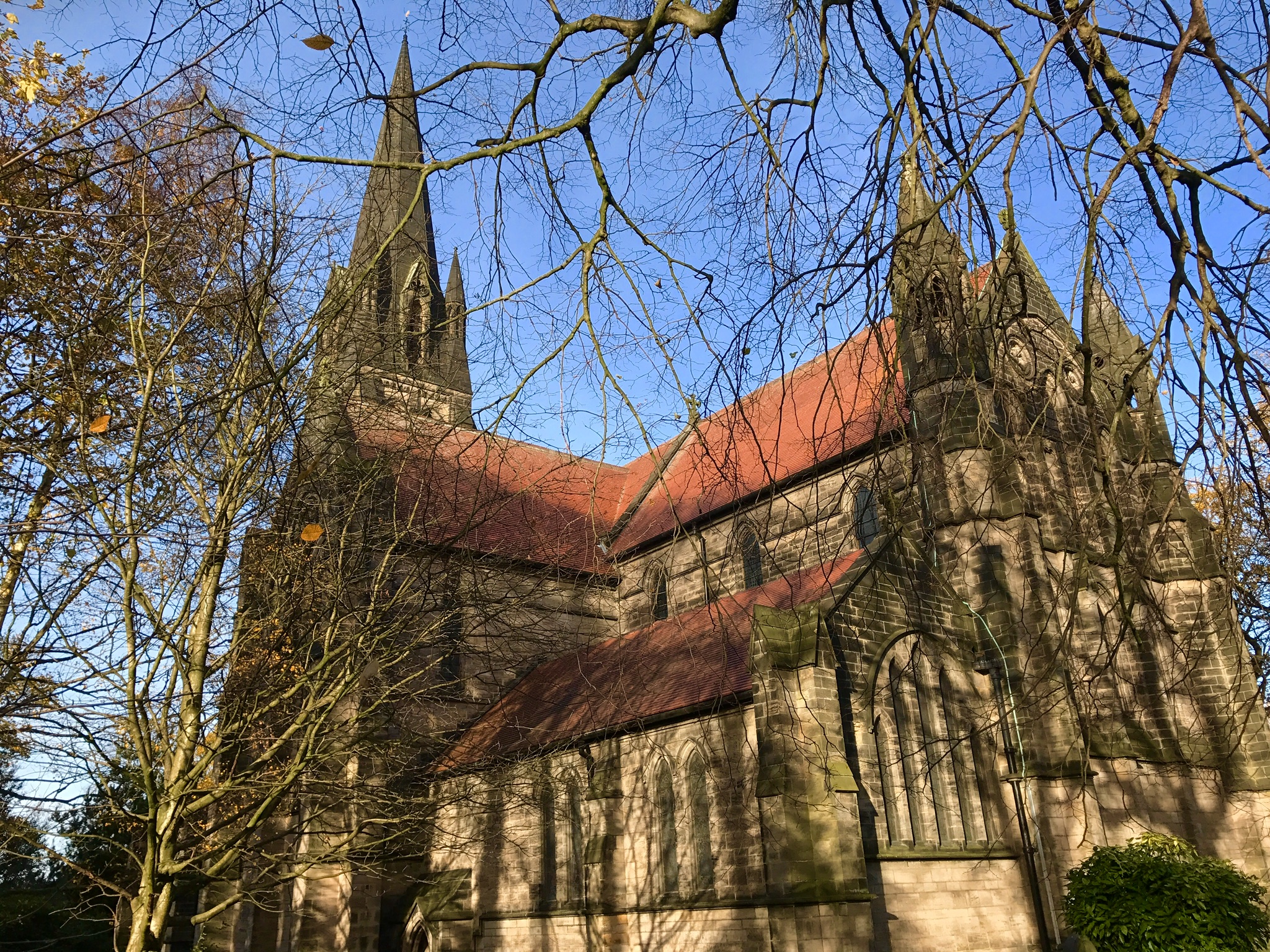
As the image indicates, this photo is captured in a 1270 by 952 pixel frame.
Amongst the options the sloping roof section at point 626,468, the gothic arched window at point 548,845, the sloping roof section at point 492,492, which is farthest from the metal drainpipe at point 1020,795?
the gothic arched window at point 548,845

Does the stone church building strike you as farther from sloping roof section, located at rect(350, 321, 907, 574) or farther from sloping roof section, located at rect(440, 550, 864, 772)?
sloping roof section, located at rect(350, 321, 907, 574)

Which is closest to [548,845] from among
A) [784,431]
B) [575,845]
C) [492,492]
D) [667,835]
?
[575,845]

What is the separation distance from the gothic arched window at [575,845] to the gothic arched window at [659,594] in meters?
6.18

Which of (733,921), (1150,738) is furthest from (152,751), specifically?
(1150,738)

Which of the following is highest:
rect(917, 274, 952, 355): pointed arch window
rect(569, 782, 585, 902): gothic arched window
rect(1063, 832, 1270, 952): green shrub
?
rect(917, 274, 952, 355): pointed arch window

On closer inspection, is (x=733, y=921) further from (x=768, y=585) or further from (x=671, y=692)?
(x=768, y=585)

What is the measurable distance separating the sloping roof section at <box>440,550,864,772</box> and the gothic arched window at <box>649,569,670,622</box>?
6.59ft

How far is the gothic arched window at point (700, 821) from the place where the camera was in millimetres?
12984

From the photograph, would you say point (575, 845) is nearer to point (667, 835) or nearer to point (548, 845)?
point (548, 845)

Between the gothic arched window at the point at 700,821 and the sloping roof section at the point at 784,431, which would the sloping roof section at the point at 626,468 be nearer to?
the sloping roof section at the point at 784,431

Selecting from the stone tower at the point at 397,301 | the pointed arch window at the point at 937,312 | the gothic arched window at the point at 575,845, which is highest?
the stone tower at the point at 397,301

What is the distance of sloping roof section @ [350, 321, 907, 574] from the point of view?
4.00 meters

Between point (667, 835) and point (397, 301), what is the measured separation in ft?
29.4

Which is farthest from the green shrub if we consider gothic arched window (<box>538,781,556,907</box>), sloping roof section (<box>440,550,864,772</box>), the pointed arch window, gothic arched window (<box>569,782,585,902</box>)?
the pointed arch window
